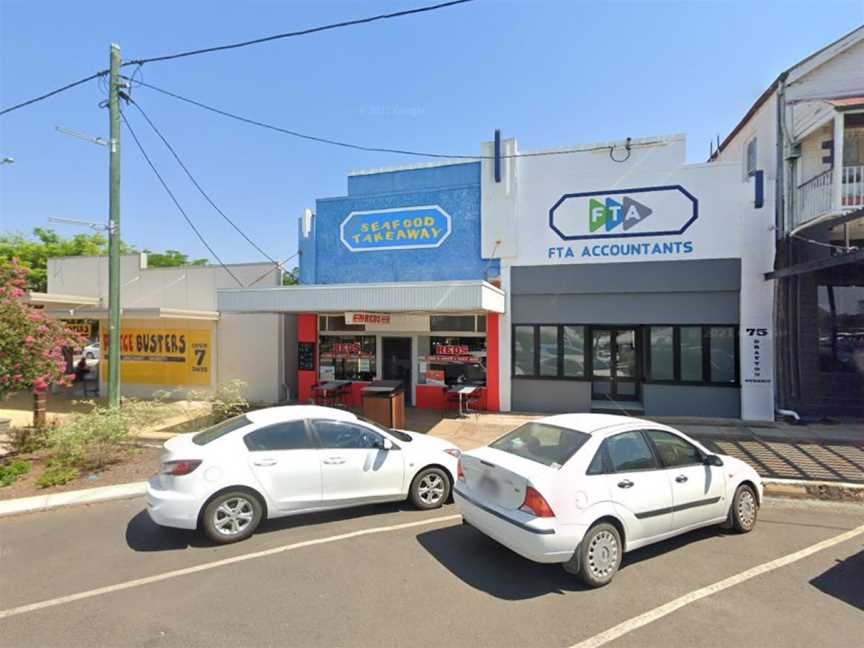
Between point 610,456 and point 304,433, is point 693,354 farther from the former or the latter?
point 304,433

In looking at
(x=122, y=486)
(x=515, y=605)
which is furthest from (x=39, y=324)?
(x=515, y=605)

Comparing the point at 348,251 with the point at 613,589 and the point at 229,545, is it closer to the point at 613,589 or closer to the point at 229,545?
the point at 229,545

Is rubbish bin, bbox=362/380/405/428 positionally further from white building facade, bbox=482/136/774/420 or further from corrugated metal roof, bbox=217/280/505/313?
white building facade, bbox=482/136/774/420

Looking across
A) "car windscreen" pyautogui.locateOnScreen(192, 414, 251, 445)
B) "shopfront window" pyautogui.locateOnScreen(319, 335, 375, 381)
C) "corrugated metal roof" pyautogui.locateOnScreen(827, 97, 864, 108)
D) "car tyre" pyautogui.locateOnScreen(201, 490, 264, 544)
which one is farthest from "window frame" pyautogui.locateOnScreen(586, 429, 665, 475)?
"corrugated metal roof" pyautogui.locateOnScreen(827, 97, 864, 108)

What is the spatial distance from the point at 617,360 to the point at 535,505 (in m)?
8.93

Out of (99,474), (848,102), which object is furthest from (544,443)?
(848,102)

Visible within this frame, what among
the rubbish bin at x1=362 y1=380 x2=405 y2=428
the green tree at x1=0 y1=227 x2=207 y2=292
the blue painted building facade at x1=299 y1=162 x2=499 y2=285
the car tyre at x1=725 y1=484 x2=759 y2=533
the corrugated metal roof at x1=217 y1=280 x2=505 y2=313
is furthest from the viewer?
the green tree at x1=0 y1=227 x2=207 y2=292

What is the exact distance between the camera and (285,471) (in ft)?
16.5

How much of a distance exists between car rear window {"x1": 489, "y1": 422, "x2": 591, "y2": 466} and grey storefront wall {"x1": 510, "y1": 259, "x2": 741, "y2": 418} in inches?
272

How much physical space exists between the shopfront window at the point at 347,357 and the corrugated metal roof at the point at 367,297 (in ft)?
11.2

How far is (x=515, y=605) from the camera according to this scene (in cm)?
358

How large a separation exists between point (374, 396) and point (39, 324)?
20.5 ft

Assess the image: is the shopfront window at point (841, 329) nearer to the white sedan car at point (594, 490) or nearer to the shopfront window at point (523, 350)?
the shopfront window at point (523, 350)

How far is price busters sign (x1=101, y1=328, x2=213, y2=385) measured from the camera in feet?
46.9
